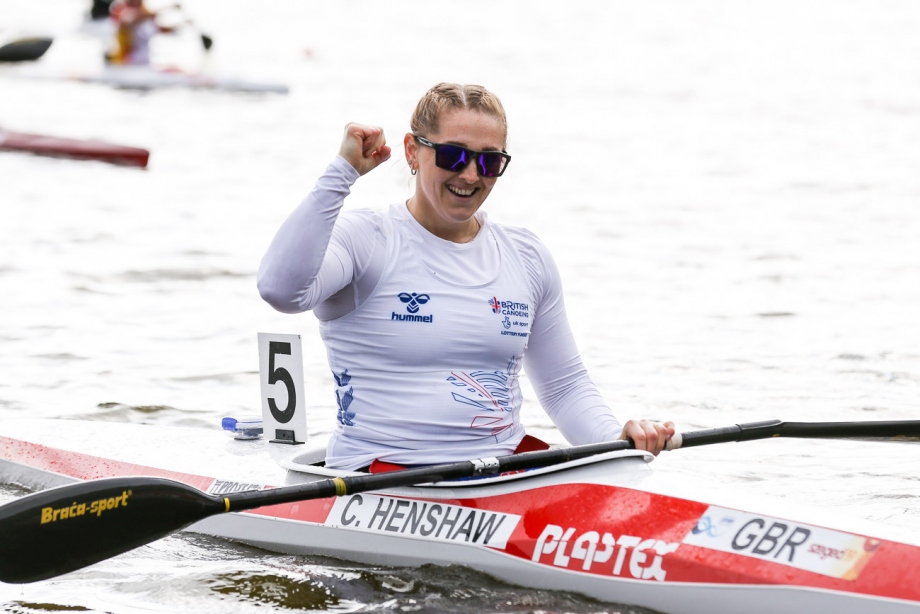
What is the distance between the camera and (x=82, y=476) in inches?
182

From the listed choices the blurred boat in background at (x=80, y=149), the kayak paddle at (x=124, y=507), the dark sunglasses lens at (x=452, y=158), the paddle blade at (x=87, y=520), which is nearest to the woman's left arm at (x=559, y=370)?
the kayak paddle at (x=124, y=507)

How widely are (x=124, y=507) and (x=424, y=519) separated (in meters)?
0.86

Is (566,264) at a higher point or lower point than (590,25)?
lower

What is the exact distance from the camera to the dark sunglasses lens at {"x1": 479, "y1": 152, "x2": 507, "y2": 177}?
3543 millimetres

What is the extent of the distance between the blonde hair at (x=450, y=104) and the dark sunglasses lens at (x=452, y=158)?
0.27 feet

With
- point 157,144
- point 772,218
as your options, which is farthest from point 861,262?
point 157,144

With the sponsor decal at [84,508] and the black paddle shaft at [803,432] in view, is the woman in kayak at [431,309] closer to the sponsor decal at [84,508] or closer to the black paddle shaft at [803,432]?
the black paddle shaft at [803,432]

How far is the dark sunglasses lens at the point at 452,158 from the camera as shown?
11.5 ft

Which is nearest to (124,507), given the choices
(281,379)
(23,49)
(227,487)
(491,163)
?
(227,487)

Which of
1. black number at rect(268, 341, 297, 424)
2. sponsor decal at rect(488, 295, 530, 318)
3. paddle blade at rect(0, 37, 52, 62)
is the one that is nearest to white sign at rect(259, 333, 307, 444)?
black number at rect(268, 341, 297, 424)

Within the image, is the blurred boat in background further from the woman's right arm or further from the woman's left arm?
the woman's right arm

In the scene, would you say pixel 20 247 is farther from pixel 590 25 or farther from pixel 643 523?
pixel 590 25

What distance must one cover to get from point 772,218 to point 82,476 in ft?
31.6

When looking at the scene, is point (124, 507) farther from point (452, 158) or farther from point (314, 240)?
point (452, 158)
